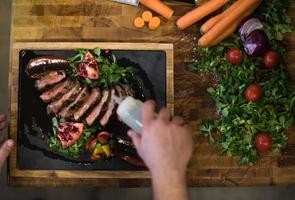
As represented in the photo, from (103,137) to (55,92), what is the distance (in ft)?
0.78

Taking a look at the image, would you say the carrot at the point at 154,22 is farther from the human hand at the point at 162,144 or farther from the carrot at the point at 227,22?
the human hand at the point at 162,144

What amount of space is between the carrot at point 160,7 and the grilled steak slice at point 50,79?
0.41 metres

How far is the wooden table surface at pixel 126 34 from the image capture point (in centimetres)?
165

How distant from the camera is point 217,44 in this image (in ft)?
5.43

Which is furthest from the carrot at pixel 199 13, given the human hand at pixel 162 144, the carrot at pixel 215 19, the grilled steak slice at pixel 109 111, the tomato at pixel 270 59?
the human hand at pixel 162 144

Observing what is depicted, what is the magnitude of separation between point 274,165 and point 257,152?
0.30 ft

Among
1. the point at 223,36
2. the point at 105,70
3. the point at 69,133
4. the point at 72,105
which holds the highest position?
the point at 223,36

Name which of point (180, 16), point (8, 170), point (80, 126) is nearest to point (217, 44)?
point (180, 16)

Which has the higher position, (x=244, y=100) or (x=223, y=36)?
(x=223, y=36)

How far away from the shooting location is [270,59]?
161 centimetres

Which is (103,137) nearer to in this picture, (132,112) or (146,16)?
(132,112)

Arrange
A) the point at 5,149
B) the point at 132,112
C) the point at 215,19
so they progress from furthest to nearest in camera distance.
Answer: the point at 215,19
the point at 5,149
the point at 132,112

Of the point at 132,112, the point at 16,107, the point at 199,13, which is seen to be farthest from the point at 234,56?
the point at 16,107

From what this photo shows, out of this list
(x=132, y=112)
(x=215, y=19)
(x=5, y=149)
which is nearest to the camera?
(x=132, y=112)
